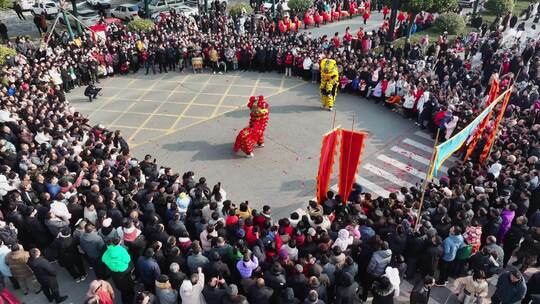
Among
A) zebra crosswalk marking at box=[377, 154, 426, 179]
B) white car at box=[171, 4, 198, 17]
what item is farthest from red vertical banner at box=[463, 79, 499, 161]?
white car at box=[171, 4, 198, 17]

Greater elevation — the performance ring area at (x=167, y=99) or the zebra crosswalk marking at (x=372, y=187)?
the performance ring area at (x=167, y=99)

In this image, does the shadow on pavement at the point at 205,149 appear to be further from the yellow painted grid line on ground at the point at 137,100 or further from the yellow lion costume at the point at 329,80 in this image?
the yellow lion costume at the point at 329,80

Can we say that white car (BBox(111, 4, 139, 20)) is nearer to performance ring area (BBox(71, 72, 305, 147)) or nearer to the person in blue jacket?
Answer: performance ring area (BBox(71, 72, 305, 147))

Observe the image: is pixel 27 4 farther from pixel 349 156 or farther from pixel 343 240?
pixel 343 240

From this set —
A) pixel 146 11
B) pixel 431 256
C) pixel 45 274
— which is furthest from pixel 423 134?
pixel 146 11

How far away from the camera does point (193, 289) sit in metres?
7.16

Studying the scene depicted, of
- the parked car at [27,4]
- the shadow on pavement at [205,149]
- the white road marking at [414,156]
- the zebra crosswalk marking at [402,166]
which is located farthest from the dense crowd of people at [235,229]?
the parked car at [27,4]

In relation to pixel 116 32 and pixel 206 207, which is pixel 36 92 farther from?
pixel 206 207

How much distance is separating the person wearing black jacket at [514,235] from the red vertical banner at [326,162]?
4.01 m

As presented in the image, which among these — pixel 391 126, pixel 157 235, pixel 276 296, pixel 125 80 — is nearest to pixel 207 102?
pixel 125 80

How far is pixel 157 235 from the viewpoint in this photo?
8.30 metres

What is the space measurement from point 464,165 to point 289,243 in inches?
232

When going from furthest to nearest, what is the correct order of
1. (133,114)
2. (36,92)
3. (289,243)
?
(133,114), (36,92), (289,243)

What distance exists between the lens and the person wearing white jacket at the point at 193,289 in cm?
711
